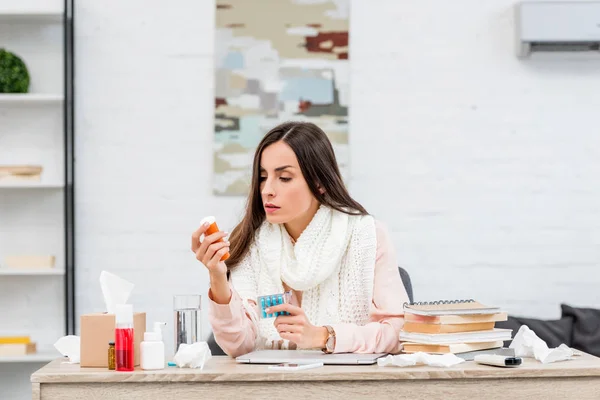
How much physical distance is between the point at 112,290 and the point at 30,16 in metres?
1.86

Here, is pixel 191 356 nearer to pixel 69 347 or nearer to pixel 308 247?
pixel 69 347

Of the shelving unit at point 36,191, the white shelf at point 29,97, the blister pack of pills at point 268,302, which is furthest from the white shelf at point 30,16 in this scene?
the blister pack of pills at point 268,302

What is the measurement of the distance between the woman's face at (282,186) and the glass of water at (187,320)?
403 millimetres

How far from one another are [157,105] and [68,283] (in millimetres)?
808

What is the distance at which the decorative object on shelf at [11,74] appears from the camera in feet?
10.4

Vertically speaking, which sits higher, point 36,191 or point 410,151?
point 410,151

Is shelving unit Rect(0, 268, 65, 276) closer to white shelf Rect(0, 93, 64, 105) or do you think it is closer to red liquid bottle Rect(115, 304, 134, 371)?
white shelf Rect(0, 93, 64, 105)

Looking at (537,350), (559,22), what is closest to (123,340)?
(537,350)

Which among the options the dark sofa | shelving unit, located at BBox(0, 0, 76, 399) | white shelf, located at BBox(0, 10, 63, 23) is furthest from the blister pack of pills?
white shelf, located at BBox(0, 10, 63, 23)

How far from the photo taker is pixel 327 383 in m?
1.54

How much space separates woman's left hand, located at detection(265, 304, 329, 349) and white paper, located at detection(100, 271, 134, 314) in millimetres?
316

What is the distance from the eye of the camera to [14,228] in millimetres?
3283

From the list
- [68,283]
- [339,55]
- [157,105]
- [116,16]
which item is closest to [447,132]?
[339,55]

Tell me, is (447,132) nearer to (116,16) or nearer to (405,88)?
(405,88)
